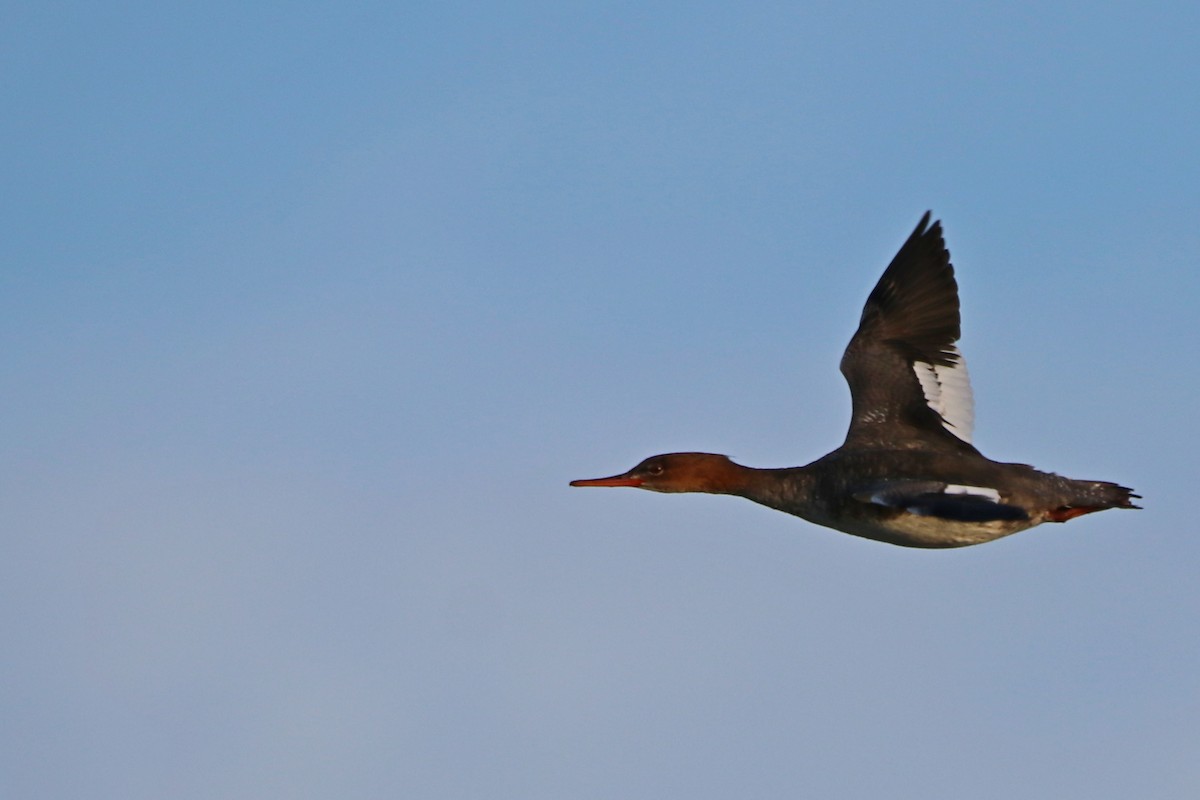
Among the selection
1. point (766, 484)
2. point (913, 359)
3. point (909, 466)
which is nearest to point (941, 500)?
point (909, 466)

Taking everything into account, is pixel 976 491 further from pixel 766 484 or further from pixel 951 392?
pixel 951 392

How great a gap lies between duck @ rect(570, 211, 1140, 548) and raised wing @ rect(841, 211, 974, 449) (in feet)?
0.04

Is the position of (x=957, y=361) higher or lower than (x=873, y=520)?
higher

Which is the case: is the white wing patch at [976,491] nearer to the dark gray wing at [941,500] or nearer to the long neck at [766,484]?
the dark gray wing at [941,500]

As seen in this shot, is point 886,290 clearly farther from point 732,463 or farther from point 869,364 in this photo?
point 732,463

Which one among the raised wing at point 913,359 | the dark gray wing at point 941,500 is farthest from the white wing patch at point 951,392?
the dark gray wing at point 941,500

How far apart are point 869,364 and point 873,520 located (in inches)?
91.1

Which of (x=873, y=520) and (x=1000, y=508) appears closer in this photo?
(x=1000, y=508)

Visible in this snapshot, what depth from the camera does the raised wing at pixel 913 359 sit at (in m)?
13.3

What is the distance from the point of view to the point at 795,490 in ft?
41.9

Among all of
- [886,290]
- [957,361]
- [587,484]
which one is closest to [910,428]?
[957,361]

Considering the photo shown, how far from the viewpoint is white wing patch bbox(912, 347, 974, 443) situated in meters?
13.2

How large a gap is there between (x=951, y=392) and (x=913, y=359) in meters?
0.58

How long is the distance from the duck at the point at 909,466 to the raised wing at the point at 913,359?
11mm
